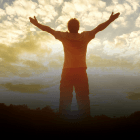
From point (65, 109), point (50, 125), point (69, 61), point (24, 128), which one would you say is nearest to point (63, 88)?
point (65, 109)

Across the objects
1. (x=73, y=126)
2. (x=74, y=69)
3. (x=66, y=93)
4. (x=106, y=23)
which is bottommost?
(x=73, y=126)

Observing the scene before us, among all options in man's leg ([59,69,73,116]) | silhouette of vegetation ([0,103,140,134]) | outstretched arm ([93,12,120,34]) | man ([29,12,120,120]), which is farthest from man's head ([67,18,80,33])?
silhouette of vegetation ([0,103,140,134])

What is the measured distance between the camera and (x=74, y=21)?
329 cm

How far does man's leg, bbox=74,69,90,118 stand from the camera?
314 centimetres

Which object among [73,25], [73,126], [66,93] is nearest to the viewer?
[73,126]

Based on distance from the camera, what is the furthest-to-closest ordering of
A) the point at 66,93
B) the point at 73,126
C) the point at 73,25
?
the point at 73,25, the point at 66,93, the point at 73,126

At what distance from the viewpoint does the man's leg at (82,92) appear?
10.3ft

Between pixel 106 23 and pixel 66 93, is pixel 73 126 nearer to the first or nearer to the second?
pixel 66 93

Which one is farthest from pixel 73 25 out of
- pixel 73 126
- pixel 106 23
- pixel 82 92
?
pixel 73 126

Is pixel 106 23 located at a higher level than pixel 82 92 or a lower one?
higher

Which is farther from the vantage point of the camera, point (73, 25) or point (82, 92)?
point (73, 25)

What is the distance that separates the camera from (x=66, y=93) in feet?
10.4

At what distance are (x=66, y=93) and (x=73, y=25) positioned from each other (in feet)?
7.40

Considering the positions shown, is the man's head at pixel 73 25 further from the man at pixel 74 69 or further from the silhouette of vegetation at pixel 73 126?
the silhouette of vegetation at pixel 73 126
